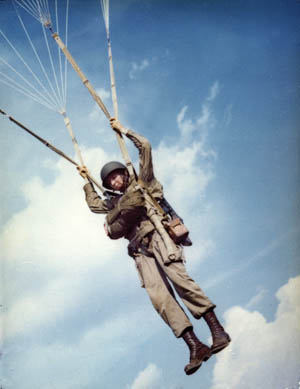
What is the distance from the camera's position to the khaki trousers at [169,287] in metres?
5.41

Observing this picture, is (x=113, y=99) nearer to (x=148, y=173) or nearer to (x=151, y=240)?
(x=148, y=173)

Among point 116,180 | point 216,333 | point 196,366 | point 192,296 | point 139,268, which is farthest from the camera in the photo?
point 116,180

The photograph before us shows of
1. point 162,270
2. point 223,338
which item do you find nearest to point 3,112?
point 162,270

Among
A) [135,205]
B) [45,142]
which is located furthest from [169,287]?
[45,142]

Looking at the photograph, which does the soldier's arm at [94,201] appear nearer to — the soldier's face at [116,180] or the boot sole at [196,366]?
the soldier's face at [116,180]

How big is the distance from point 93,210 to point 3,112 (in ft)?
7.60

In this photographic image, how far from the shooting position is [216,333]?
5.20 meters

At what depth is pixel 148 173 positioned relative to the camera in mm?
6164

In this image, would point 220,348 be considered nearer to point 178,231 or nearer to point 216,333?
point 216,333

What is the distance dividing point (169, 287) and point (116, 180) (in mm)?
2098

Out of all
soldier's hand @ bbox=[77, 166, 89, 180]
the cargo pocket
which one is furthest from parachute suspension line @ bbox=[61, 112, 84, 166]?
the cargo pocket

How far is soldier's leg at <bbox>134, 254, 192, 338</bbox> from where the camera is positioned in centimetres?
553

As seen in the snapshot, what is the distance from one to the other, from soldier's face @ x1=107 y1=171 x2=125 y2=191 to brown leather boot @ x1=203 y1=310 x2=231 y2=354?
103 inches

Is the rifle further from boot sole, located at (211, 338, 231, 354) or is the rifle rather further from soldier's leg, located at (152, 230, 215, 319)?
boot sole, located at (211, 338, 231, 354)
